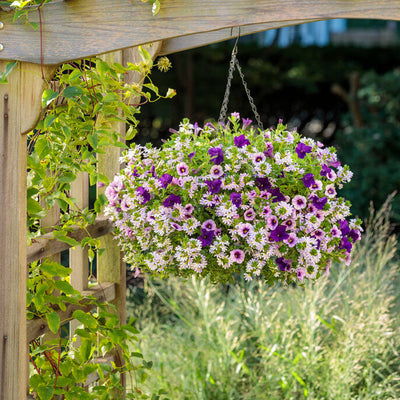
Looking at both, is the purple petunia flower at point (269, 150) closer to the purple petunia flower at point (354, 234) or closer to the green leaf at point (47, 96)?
the purple petunia flower at point (354, 234)

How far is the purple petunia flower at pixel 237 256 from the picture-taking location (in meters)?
1.70

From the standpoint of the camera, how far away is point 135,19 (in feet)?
4.73

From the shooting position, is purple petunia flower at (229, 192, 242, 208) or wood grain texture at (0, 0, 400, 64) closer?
wood grain texture at (0, 0, 400, 64)

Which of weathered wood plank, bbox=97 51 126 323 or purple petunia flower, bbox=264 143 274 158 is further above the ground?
purple petunia flower, bbox=264 143 274 158

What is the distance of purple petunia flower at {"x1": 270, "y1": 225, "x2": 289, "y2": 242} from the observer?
170 centimetres

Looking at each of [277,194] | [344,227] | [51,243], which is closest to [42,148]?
[51,243]

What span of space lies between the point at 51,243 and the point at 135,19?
810 millimetres

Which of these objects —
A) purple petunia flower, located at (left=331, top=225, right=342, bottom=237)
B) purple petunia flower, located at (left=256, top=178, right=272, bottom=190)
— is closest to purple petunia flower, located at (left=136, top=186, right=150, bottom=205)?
purple petunia flower, located at (left=256, top=178, right=272, bottom=190)

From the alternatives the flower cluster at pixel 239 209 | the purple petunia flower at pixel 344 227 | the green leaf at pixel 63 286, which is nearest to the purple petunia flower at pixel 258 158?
the flower cluster at pixel 239 209

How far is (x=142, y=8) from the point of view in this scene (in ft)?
4.70

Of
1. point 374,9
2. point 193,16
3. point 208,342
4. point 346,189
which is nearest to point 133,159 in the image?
point 193,16

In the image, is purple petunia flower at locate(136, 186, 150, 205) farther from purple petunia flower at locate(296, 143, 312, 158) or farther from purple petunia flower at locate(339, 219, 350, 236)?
purple petunia flower at locate(339, 219, 350, 236)

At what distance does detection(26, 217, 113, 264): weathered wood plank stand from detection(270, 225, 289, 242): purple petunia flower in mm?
663

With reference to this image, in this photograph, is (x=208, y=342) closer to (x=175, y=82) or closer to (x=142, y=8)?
(x=142, y=8)
